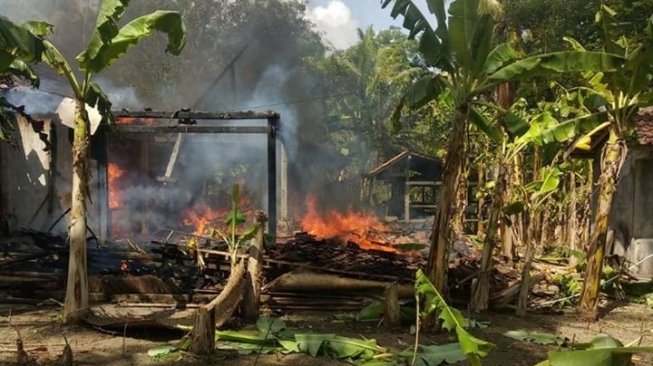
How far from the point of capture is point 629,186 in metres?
11.8

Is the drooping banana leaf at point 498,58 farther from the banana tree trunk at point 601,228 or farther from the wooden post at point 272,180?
the wooden post at point 272,180

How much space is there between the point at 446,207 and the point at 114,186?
44.1ft

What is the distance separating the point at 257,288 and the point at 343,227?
1290 cm

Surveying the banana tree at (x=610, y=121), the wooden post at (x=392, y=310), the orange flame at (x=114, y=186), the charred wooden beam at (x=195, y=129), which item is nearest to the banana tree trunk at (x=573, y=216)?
the banana tree at (x=610, y=121)

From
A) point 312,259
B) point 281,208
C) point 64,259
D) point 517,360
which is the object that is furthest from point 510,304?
point 281,208

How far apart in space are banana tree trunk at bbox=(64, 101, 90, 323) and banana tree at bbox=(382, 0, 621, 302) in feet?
14.4

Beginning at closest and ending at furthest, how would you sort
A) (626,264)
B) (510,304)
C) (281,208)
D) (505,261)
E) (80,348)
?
(80,348) < (510,304) < (626,264) < (505,261) < (281,208)

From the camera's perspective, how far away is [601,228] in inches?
335

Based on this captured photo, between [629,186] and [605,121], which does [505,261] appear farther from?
[605,121]

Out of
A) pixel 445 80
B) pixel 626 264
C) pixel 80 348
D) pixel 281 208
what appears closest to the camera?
pixel 80 348

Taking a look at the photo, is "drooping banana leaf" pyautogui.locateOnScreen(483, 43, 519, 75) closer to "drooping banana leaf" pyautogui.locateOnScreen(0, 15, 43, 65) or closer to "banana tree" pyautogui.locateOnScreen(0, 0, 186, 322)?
"banana tree" pyautogui.locateOnScreen(0, 0, 186, 322)

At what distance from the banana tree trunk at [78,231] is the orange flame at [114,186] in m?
10.4

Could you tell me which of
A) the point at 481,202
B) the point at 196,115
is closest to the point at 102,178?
the point at 196,115

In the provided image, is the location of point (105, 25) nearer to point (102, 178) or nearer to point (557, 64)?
point (557, 64)
